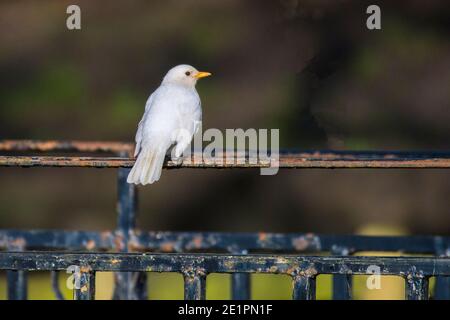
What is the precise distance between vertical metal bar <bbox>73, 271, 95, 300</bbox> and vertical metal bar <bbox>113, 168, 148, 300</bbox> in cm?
108

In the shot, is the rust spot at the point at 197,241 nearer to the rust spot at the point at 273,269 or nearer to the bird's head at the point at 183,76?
the bird's head at the point at 183,76

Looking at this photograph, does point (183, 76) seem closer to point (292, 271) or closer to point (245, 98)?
point (292, 271)

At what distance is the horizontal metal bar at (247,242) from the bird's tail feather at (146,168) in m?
0.48

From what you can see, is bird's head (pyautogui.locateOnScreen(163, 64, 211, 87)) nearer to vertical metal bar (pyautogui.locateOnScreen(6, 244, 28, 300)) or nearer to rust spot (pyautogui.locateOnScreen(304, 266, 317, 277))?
vertical metal bar (pyautogui.locateOnScreen(6, 244, 28, 300))

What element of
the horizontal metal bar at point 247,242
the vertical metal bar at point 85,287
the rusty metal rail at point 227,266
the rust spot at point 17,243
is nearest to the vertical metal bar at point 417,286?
the rusty metal rail at point 227,266

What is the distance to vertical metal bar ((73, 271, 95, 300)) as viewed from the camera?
7.70 feet

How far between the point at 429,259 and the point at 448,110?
4.82m

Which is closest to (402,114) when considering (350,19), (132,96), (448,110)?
(448,110)

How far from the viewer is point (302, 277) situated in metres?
2.33

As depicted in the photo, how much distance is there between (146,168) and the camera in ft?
10.0

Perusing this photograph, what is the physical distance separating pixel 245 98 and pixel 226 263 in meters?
4.71

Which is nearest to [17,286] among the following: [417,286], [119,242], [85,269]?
[119,242]

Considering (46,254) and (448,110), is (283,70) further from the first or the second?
(46,254)
